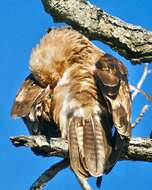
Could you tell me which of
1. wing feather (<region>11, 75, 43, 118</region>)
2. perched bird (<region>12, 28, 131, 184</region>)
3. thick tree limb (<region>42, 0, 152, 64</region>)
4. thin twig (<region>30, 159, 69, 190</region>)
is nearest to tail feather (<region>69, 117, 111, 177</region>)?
perched bird (<region>12, 28, 131, 184</region>)

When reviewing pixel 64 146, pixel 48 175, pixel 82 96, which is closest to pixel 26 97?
pixel 82 96

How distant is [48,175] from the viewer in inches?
122

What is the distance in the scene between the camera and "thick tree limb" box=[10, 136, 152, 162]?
2.82 m

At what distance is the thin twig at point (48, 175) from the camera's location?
3.02 metres

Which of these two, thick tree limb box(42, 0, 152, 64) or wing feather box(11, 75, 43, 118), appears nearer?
thick tree limb box(42, 0, 152, 64)

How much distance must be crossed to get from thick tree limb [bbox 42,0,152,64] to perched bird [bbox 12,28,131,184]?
58 cm

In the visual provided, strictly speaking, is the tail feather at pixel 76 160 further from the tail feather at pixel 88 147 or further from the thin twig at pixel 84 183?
the thin twig at pixel 84 183

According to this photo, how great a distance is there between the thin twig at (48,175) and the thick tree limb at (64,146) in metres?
0.06

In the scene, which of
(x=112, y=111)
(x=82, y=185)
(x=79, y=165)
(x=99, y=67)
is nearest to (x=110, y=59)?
(x=99, y=67)

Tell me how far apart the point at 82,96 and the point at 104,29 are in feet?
3.83

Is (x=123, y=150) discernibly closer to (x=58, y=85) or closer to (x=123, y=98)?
(x=123, y=98)

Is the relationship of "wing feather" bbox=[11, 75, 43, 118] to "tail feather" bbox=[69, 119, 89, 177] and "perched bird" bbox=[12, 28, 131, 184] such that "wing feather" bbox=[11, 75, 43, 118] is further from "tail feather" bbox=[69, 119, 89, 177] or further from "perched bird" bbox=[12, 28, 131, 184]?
"tail feather" bbox=[69, 119, 89, 177]

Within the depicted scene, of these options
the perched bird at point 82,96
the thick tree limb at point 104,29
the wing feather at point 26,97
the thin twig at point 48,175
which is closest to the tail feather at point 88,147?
the perched bird at point 82,96

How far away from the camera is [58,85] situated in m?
4.27
